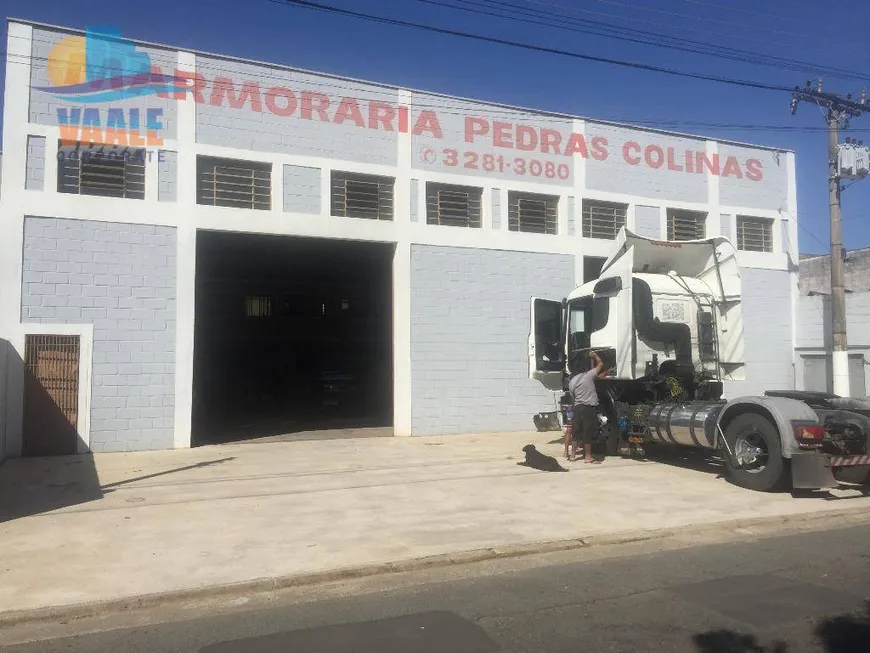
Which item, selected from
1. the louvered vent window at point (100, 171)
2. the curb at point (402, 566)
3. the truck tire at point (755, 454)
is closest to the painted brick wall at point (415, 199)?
the louvered vent window at point (100, 171)

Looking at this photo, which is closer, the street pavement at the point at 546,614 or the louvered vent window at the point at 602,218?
the street pavement at the point at 546,614

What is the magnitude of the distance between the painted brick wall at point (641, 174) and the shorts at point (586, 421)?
7865mm

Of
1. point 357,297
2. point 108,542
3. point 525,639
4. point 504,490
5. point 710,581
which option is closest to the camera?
point 525,639

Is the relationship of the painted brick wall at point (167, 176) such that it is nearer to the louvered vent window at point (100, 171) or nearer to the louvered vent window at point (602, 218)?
the louvered vent window at point (100, 171)

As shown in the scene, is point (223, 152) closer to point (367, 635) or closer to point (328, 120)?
point (328, 120)

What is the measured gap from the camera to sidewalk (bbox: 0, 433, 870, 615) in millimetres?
6203

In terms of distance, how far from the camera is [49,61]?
13227 millimetres

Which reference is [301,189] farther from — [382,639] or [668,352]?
[382,639]

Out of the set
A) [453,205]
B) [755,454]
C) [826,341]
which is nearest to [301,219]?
[453,205]

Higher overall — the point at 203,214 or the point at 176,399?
the point at 203,214

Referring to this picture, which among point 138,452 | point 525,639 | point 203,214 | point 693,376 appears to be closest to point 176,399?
point 138,452

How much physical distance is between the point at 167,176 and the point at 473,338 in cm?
744

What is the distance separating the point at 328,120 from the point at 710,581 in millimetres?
12508

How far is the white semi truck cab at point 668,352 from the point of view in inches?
385
